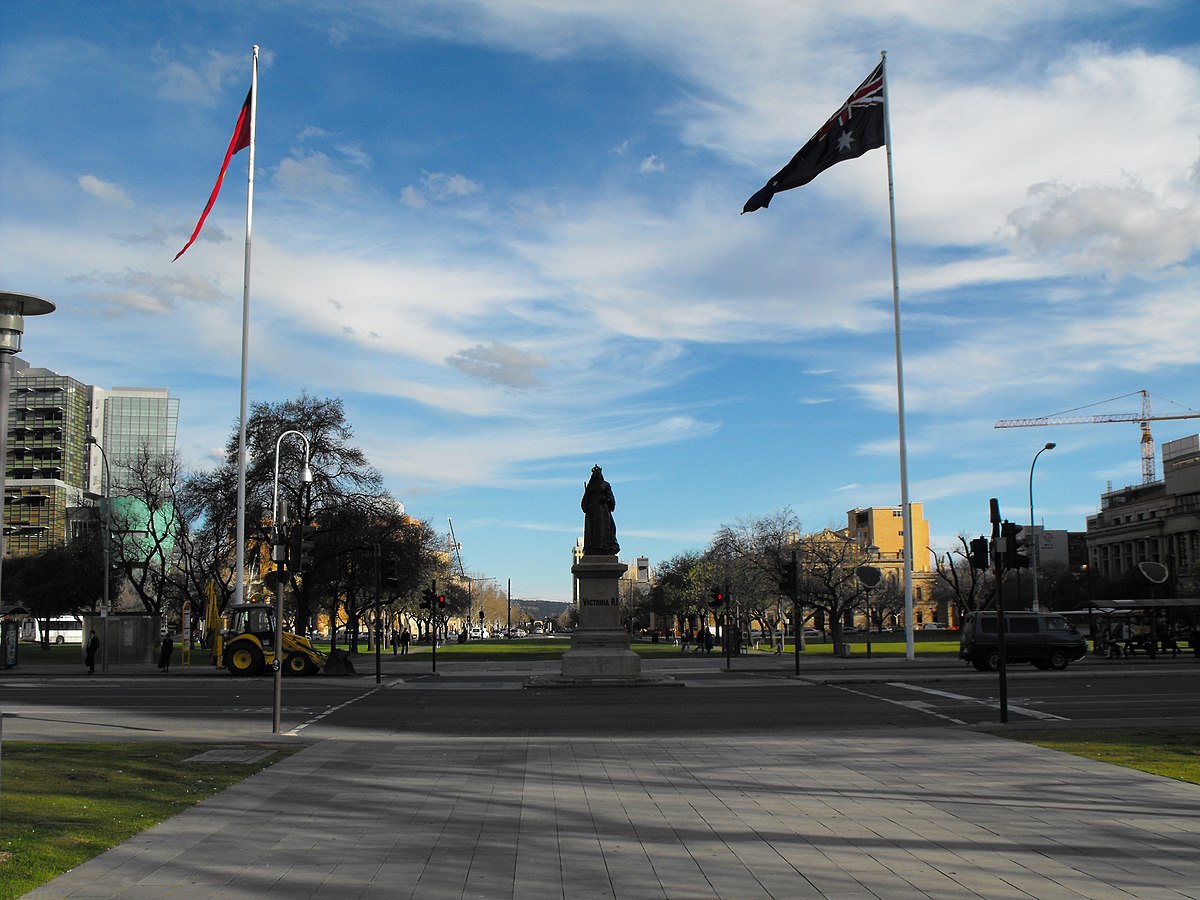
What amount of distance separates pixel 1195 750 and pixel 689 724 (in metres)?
8.81

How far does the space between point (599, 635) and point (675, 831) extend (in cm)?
2424

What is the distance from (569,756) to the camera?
51.9 ft

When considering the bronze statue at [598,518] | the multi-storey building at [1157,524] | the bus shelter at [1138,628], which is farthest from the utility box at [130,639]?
the multi-storey building at [1157,524]

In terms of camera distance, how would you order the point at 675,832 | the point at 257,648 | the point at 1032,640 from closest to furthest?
the point at 675,832 < the point at 1032,640 < the point at 257,648

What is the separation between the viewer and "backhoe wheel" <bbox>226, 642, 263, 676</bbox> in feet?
132

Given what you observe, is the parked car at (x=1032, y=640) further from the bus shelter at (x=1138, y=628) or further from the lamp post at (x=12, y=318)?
the lamp post at (x=12, y=318)

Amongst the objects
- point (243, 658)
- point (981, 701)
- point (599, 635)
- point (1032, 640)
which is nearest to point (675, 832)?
point (981, 701)

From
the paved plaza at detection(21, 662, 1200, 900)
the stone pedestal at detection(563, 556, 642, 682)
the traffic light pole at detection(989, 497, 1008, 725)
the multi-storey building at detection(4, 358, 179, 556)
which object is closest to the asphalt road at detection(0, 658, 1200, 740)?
the traffic light pole at detection(989, 497, 1008, 725)

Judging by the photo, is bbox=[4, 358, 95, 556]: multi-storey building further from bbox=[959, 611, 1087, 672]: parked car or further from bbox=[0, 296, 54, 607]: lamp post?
bbox=[0, 296, 54, 607]: lamp post

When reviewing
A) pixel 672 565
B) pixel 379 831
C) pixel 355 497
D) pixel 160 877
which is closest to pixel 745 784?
pixel 379 831

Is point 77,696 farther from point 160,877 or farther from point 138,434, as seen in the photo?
point 138,434

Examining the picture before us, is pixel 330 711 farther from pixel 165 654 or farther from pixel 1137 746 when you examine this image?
pixel 165 654

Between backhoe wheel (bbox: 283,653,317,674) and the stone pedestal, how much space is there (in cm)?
1116

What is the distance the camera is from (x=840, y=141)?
3681cm
